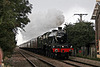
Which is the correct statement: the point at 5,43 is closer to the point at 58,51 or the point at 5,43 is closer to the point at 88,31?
the point at 58,51

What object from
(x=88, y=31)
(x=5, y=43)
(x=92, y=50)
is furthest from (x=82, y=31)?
(x=5, y=43)

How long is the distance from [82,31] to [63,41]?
13774 mm

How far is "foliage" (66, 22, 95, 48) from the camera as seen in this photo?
1336 inches

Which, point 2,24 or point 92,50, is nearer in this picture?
point 2,24

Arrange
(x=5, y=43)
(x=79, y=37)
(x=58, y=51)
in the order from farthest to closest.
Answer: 1. (x=79, y=37)
2. (x=58, y=51)
3. (x=5, y=43)

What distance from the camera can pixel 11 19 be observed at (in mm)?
10586

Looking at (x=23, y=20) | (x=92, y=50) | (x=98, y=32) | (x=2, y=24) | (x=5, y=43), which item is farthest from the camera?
(x=23, y=20)

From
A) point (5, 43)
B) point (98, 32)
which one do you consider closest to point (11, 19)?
point (5, 43)

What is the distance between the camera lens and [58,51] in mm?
21125

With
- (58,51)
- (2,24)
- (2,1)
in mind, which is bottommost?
(58,51)

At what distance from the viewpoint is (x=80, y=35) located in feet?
113

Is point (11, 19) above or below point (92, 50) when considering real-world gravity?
above

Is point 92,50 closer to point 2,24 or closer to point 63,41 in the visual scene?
point 63,41

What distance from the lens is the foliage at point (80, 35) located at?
3394 centimetres
